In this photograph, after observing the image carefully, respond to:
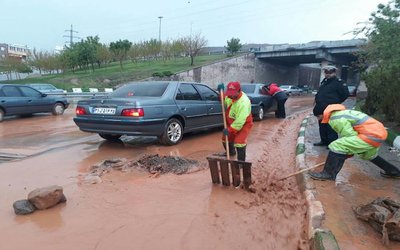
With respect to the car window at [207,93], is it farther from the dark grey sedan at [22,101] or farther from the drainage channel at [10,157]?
the dark grey sedan at [22,101]

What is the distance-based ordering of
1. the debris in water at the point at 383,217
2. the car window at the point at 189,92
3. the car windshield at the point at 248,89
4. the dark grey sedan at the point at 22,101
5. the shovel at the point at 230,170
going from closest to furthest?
the debris in water at the point at 383,217 < the shovel at the point at 230,170 < the car window at the point at 189,92 < the dark grey sedan at the point at 22,101 < the car windshield at the point at 248,89

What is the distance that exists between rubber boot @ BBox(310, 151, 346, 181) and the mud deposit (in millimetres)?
1998

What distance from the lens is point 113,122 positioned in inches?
278

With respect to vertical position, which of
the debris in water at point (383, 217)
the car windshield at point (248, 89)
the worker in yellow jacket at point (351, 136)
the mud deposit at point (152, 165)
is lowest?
A: the mud deposit at point (152, 165)

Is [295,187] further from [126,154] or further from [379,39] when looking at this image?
[379,39]

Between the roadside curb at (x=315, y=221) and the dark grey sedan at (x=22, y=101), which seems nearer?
the roadside curb at (x=315, y=221)

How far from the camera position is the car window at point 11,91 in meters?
12.5

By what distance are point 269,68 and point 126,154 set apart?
46.8 meters

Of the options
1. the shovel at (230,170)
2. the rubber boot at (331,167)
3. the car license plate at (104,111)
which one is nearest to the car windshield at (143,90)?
the car license plate at (104,111)

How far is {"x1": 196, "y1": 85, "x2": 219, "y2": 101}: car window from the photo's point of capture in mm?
8977

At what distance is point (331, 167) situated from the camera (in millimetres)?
5008

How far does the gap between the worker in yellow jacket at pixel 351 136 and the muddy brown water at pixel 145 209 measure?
667mm

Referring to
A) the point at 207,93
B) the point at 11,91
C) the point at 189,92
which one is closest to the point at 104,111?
the point at 189,92

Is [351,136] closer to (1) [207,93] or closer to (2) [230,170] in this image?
(2) [230,170]
